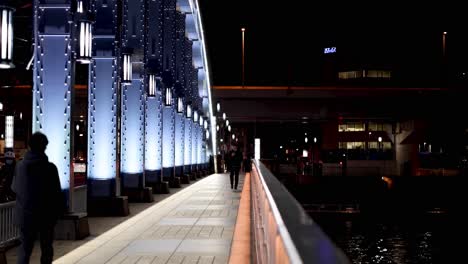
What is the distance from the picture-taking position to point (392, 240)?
74125 mm

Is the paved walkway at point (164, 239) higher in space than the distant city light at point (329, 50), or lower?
lower

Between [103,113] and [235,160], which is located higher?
[103,113]

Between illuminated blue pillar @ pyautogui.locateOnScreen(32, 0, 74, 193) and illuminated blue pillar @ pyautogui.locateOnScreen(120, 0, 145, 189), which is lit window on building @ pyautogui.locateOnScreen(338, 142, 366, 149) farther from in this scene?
illuminated blue pillar @ pyautogui.locateOnScreen(32, 0, 74, 193)

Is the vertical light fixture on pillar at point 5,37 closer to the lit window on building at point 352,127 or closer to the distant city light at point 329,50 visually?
the lit window on building at point 352,127

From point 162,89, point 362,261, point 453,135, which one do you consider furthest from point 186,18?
point 453,135

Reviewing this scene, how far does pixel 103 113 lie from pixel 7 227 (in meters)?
6.22

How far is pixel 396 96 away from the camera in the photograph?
193ft

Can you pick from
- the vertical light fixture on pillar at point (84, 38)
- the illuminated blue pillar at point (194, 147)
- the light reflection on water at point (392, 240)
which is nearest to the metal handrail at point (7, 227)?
the vertical light fixture on pillar at point (84, 38)

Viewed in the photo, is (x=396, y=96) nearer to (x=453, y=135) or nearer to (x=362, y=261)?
(x=362, y=261)

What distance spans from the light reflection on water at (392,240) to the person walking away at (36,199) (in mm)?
55977

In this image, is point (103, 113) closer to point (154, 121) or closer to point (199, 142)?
point (154, 121)

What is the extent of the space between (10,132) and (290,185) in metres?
67.7

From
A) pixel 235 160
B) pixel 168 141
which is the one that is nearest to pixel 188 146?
pixel 168 141

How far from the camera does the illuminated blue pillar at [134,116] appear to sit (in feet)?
72.4
